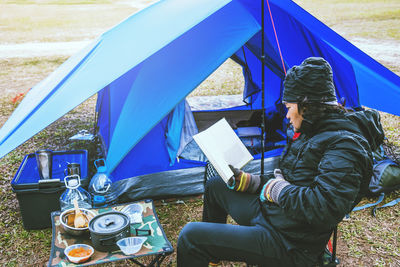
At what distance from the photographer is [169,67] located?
280 centimetres

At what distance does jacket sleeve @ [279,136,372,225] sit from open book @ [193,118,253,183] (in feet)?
1.67

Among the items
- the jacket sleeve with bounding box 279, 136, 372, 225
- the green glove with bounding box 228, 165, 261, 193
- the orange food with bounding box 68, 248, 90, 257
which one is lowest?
the orange food with bounding box 68, 248, 90, 257

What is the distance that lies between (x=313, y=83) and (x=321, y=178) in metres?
0.42

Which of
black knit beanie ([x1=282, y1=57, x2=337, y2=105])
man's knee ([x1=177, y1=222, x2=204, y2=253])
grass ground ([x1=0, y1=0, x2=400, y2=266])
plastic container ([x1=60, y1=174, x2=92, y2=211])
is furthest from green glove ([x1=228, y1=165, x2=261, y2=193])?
plastic container ([x1=60, y1=174, x2=92, y2=211])

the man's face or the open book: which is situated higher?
the man's face

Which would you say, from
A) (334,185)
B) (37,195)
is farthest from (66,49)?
(334,185)

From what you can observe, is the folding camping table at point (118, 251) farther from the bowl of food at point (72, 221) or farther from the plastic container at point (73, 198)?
the plastic container at point (73, 198)

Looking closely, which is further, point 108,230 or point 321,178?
point 108,230

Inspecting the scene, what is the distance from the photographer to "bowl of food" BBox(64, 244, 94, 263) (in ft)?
5.54

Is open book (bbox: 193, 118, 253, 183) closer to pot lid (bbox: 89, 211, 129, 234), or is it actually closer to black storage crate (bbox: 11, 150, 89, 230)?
pot lid (bbox: 89, 211, 129, 234)

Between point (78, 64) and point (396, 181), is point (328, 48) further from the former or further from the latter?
point (78, 64)

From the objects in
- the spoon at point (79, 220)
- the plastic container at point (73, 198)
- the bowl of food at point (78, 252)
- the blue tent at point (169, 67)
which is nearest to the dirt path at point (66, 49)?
the blue tent at point (169, 67)

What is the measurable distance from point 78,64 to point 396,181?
2.79 m

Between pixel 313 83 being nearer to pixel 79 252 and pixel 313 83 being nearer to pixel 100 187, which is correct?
pixel 79 252
